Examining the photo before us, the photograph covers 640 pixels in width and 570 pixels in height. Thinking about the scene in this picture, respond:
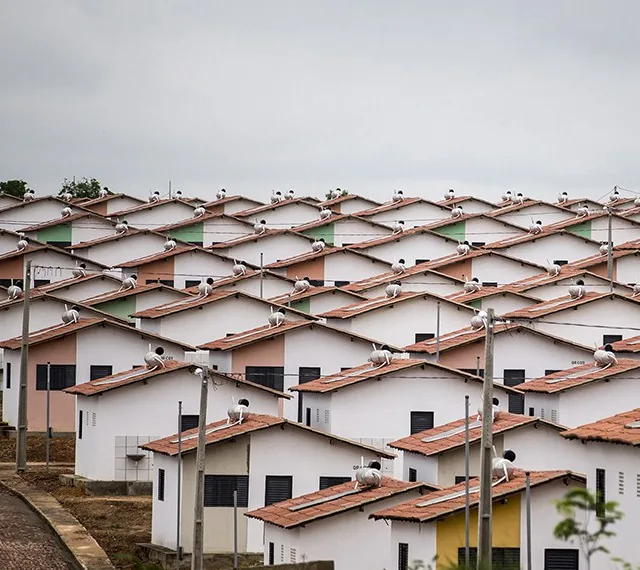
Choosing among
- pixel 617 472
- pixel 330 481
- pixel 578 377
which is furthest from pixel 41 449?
pixel 617 472

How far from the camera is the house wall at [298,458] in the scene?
45688mm

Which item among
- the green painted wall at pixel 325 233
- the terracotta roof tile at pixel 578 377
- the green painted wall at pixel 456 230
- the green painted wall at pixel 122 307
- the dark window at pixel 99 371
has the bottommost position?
the terracotta roof tile at pixel 578 377

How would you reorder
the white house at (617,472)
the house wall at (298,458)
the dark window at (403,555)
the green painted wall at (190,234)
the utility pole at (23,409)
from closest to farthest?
the white house at (617,472), the dark window at (403,555), the house wall at (298,458), the utility pole at (23,409), the green painted wall at (190,234)

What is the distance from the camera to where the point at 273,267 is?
84000mm

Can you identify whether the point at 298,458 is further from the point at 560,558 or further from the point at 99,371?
the point at 99,371

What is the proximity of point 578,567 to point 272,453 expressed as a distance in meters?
12.4

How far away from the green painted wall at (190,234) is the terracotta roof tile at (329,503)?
63285mm

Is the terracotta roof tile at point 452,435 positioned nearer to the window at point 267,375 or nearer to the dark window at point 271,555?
the dark window at point 271,555

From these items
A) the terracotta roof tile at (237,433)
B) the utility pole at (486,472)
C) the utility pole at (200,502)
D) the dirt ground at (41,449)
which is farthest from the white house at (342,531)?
the dirt ground at (41,449)

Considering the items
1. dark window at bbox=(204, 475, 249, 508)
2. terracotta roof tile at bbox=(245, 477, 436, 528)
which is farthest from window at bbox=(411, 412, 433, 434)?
terracotta roof tile at bbox=(245, 477, 436, 528)

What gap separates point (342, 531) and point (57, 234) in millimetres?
66363

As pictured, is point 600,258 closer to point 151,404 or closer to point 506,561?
point 151,404

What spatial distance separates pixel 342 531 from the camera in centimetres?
3875

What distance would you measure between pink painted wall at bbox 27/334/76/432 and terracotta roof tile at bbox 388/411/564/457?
21288 millimetres
